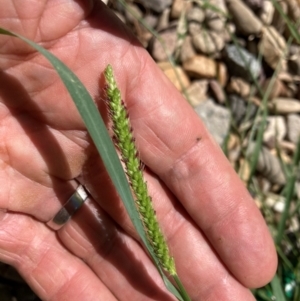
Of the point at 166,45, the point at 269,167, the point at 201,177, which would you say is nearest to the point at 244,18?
the point at 166,45

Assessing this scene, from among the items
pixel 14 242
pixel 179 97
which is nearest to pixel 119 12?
pixel 179 97

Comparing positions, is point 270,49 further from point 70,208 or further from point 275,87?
point 70,208

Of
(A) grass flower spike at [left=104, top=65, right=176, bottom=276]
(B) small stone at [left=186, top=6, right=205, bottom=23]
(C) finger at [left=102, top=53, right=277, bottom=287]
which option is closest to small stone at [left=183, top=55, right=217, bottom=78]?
(B) small stone at [left=186, top=6, right=205, bottom=23]

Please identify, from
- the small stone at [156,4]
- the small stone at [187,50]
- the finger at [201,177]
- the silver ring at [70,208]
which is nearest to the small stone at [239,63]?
the small stone at [187,50]

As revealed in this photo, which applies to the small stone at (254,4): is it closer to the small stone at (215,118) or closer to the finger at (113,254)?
the small stone at (215,118)

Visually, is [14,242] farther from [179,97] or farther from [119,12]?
[119,12]

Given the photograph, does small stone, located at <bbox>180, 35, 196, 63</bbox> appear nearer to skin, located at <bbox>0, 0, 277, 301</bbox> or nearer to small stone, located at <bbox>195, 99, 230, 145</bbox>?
small stone, located at <bbox>195, 99, 230, 145</bbox>
